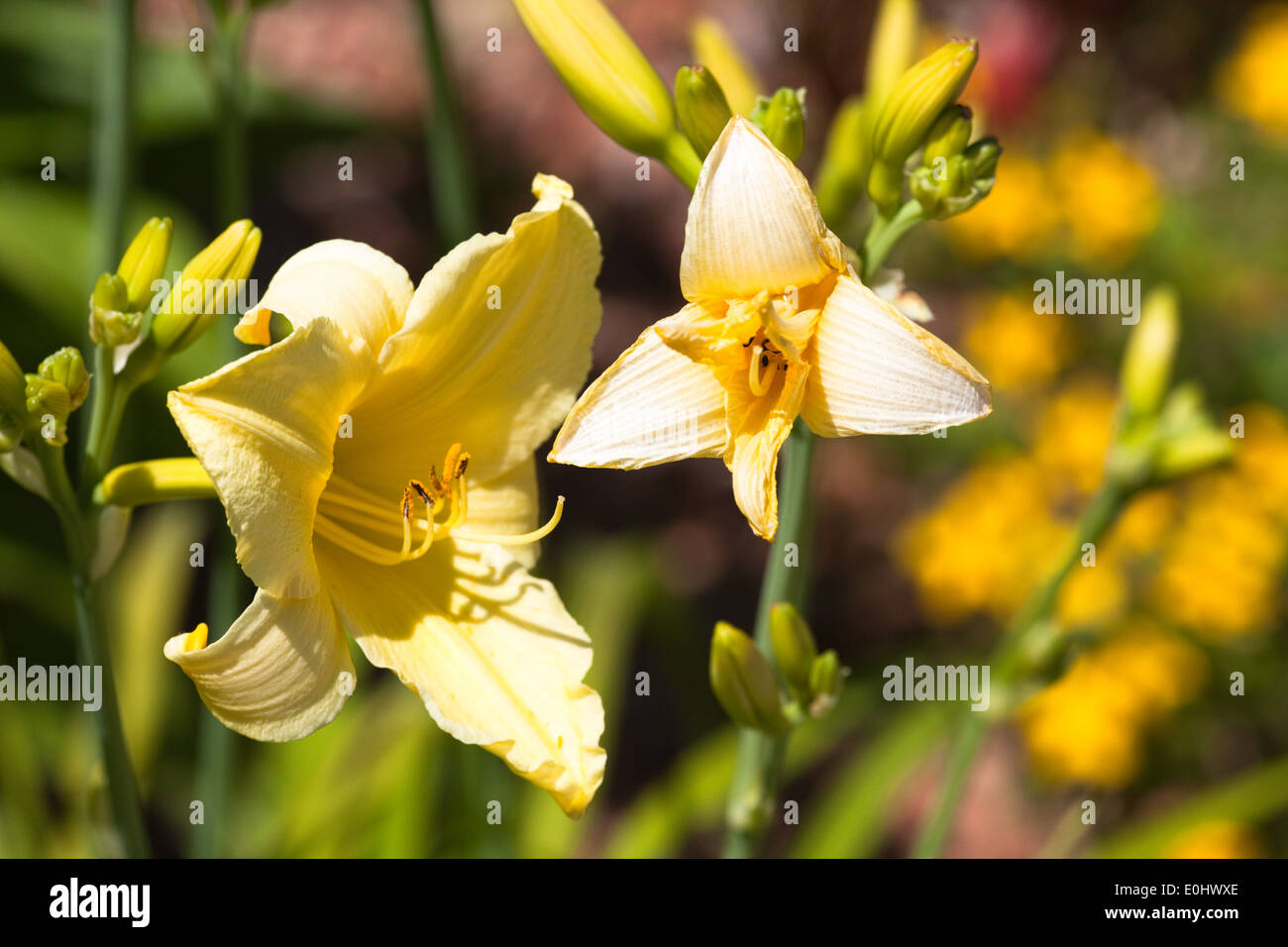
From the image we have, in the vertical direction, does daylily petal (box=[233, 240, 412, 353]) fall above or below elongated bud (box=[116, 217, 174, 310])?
below

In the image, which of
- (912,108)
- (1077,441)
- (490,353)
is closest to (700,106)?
(912,108)

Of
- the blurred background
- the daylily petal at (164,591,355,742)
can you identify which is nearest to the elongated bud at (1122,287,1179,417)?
the blurred background

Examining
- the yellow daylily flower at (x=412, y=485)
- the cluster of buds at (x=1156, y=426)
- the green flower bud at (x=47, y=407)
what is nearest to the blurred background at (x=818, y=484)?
the cluster of buds at (x=1156, y=426)

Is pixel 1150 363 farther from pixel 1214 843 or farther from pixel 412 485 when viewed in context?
pixel 1214 843

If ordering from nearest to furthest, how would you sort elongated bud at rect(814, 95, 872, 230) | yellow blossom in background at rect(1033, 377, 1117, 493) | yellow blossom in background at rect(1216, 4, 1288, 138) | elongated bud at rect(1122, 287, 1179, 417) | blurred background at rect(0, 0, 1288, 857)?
elongated bud at rect(814, 95, 872, 230) < elongated bud at rect(1122, 287, 1179, 417) < blurred background at rect(0, 0, 1288, 857) < yellow blossom in background at rect(1033, 377, 1117, 493) < yellow blossom in background at rect(1216, 4, 1288, 138)

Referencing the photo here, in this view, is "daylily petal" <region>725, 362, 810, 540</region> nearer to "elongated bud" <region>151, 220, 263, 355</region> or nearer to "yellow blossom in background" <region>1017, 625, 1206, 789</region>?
"elongated bud" <region>151, 220, 263, 355</region>

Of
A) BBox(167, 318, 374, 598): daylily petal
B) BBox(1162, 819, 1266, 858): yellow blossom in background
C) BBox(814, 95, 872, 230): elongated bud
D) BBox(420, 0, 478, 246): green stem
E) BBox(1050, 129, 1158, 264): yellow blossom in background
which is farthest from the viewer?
BBox(1050, 129, 1158, 264): yellow blossom in background
